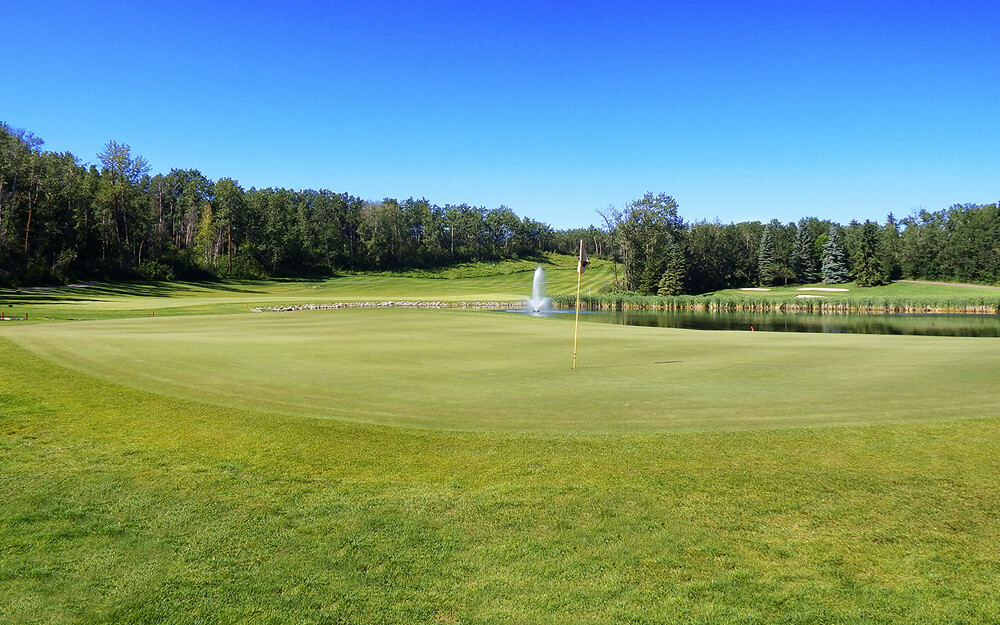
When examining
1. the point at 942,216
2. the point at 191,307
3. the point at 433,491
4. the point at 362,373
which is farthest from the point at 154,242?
the point at 942,216

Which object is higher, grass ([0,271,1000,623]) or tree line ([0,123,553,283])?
tree line ([0,123,553,283])

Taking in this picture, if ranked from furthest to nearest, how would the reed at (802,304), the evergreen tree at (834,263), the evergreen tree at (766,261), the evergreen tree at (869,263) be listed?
the evergreen tree at (766,261)
the evergreen tree at (834,263)
the evergreen tree at (869,263)
the reed at (802,304)

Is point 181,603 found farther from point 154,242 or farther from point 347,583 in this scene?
point 154,242

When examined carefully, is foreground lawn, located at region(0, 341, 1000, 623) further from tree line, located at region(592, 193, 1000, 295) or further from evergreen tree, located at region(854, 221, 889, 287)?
evergreen tree, located at region(854, 221, 889, 287)

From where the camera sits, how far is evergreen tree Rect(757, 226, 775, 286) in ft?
333

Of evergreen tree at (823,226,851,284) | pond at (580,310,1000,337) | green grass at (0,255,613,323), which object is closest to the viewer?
green grass at (0,255,613,323)

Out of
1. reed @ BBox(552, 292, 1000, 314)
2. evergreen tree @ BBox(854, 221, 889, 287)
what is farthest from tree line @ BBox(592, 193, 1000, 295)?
reed @ BBox(552, 292, 1000, 314)

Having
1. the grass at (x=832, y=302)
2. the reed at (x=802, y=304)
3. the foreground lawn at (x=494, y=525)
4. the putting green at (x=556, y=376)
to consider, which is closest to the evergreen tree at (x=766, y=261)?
the grass at (x=832, y=302)

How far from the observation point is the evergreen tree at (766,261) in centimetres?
10156

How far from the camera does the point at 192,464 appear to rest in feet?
22.7

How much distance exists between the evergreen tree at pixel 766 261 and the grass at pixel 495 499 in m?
96.5

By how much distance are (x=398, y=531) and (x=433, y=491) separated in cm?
99

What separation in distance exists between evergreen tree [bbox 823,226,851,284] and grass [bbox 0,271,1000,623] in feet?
318

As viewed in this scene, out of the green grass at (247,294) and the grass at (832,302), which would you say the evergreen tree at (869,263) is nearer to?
the grass at (832,302)
